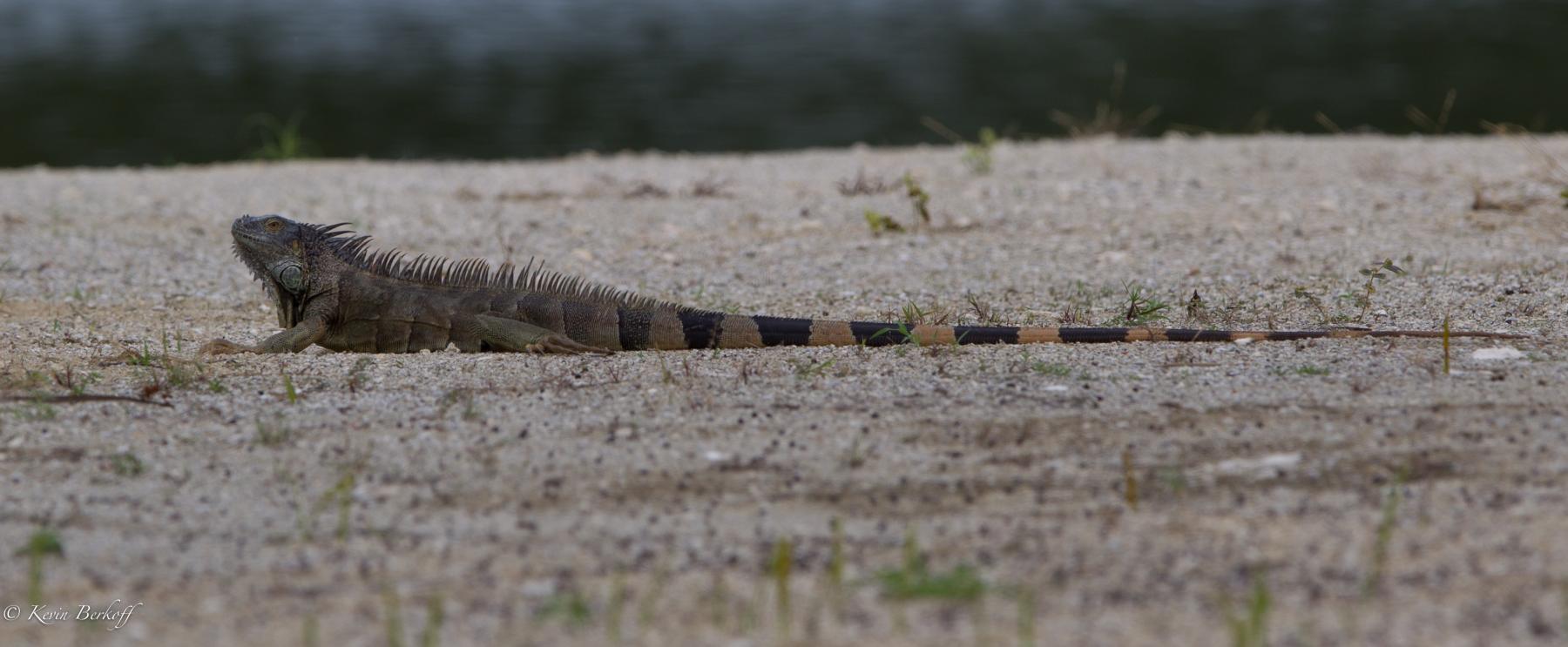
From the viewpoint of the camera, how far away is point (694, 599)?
355 cm

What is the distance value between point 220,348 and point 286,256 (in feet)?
2.21

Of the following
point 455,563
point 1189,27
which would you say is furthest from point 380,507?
point 1189,27

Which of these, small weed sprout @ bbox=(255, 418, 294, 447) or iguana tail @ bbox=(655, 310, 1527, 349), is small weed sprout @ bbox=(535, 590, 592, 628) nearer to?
small weed sprout @ bbox=(255, 418, 294, 447)

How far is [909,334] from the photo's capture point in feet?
19.4

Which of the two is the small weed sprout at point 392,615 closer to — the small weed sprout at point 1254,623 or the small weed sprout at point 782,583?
the small weed sprout at point 782,583

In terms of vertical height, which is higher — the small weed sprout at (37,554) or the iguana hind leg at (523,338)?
the iguana hind leg at (523,338)

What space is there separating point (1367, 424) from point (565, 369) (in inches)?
112

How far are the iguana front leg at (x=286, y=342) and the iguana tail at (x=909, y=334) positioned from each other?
1664 millimetres

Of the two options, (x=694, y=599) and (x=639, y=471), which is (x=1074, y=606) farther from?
(x=639, y=471)

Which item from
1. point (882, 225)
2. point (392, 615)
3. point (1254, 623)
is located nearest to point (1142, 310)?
point (882, 225)

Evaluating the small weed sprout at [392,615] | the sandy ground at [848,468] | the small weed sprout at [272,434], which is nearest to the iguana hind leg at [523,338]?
the sandy ground at [848,468]

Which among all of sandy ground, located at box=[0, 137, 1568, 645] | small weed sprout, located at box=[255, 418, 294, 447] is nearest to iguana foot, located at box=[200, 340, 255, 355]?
sandy ground, located at box=[0, 137, 1568, 645]

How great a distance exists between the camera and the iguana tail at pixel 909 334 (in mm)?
5809

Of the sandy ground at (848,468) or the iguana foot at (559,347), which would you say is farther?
the iguana foot at (559,347)
